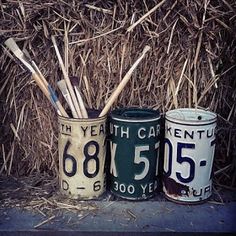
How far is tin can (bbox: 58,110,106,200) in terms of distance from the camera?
76.5 inches

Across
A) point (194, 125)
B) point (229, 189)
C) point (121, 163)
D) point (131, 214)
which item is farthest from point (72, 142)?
point (229, 189)

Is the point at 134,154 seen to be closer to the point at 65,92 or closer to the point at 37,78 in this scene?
the point at 65,92

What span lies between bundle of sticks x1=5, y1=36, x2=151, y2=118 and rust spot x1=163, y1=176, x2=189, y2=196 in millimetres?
401

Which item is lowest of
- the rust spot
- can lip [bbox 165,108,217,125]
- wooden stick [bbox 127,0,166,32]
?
the rust spot

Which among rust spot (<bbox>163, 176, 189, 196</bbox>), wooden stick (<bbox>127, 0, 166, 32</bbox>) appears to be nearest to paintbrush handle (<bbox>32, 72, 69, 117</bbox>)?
wooden stick (<bbox>127, 0, 166, 32</bbox>)

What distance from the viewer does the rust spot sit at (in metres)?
1.98

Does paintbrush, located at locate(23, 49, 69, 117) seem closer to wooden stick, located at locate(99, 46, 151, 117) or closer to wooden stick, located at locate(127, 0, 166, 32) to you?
wooden stick, located at locate(99, 46, 151, 117)

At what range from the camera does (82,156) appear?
1955mm

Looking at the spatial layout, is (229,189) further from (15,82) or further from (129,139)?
(15,82)

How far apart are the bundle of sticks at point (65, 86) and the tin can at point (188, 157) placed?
0.25m

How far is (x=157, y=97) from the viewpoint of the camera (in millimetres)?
2133

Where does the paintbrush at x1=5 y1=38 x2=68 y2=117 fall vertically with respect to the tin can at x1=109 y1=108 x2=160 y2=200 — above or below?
above

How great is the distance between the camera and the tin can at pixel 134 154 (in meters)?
1.94

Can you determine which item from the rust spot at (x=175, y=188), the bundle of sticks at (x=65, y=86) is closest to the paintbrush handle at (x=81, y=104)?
the bundle of sticks at (x=65, y=86)
